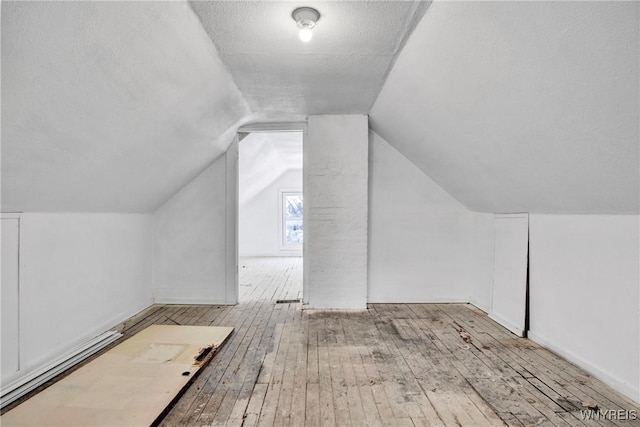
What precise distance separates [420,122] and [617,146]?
5.53 ft

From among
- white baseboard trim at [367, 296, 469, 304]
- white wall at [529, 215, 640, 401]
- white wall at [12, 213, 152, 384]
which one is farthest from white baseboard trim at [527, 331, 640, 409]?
white wall at [12, 213, 152, 384]

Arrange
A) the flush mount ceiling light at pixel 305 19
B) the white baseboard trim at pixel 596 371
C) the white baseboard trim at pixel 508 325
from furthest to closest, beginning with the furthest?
the white baseboard trim at pixel 508 325, the white baseboard trim at pixel 596 371, the flush mount ceiling light at pixel 305 19

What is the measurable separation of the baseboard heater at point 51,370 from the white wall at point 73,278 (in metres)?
0.09

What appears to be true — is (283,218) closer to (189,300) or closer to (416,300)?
(189,300)

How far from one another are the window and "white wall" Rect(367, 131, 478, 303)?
4.73 metres

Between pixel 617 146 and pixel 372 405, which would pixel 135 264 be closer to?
pixel 372 405

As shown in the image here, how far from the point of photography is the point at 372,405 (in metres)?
2.04

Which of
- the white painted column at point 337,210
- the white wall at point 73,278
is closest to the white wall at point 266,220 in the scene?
the white painted column at point 337,210

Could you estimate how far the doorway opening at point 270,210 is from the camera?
5.94 m

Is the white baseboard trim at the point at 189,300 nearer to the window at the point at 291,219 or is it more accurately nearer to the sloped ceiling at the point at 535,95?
the sloped ceiling at the point at 535,95

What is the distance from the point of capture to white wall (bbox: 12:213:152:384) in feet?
7.73

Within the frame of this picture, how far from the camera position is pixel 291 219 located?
9.01 meters

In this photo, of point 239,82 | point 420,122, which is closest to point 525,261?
point 420,122

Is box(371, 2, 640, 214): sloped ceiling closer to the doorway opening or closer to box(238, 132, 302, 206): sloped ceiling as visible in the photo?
box(238, 132, 302, 206): sloped ceiling
